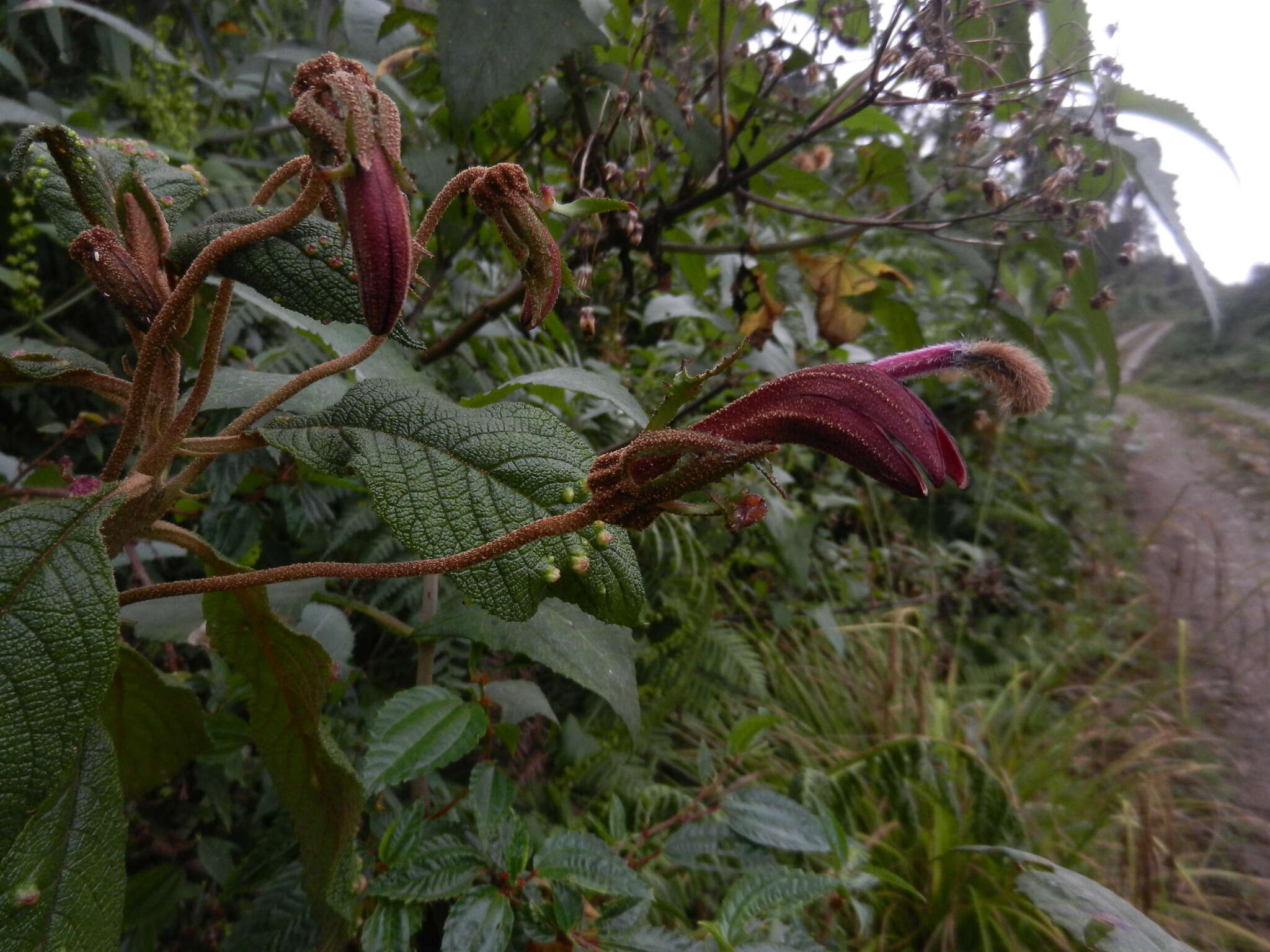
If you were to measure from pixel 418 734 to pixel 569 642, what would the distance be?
160 mm

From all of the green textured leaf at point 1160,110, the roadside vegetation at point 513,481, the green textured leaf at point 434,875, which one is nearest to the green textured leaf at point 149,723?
the roadside vegetation at point 513,481

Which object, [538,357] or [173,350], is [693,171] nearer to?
[538,357]

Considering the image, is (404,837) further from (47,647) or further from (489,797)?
(47,647)

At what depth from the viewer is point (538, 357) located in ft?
4.27

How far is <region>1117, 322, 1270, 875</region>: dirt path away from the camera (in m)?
2.73

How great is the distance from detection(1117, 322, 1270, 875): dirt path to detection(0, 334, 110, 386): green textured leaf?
2952 millimetres

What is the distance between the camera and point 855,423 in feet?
1.26

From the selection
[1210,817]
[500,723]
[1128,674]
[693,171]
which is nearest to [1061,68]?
[693,171]

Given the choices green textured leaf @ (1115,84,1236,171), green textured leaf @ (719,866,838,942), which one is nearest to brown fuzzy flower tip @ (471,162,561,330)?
green textured leaf @ (719,866,838,942)

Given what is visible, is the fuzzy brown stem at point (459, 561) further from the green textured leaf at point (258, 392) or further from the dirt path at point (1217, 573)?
the dirt path at point (1217, 573)

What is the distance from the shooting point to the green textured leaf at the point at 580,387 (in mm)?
642

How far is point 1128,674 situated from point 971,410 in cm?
135

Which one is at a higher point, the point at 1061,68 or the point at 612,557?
the point at 1061,68

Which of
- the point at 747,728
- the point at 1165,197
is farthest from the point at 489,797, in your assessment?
the point at 1165,197
